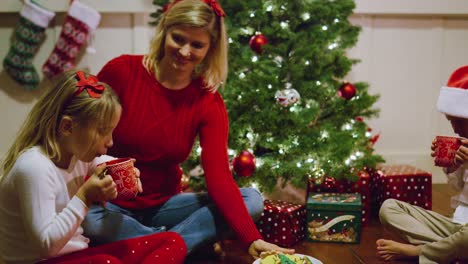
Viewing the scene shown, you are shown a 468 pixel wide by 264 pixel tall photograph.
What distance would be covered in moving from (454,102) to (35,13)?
1.99 metres

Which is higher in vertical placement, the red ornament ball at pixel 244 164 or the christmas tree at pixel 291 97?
the christmas tree at pixel 291 97

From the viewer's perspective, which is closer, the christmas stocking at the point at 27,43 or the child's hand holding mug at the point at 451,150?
the child's hand holding mug at the point at 451,150

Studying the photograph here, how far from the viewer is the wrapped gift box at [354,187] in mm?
2293

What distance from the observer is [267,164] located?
230cm

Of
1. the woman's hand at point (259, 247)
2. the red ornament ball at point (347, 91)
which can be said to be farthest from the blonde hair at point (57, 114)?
the red ornament ball at point (347, 91)

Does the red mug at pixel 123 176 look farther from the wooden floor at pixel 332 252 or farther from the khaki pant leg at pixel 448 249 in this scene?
the khaki pant leg at pixel 448 249

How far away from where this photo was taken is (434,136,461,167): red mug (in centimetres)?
168

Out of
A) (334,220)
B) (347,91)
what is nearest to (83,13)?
(347,91)

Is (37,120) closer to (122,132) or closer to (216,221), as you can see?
(122,132)

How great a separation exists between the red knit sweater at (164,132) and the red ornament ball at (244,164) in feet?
1.19

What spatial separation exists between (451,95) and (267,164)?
780mm

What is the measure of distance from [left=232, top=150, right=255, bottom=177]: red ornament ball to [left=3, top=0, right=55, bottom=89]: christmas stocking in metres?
1.30

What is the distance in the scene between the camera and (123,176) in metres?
1.32

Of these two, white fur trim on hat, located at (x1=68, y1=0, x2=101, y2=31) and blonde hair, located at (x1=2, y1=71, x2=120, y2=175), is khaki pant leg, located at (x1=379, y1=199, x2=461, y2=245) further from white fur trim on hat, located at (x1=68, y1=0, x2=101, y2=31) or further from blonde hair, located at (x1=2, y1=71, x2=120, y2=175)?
white fur trim on hat, located at (x1=68, y1=0, x2=101, y2=31)
